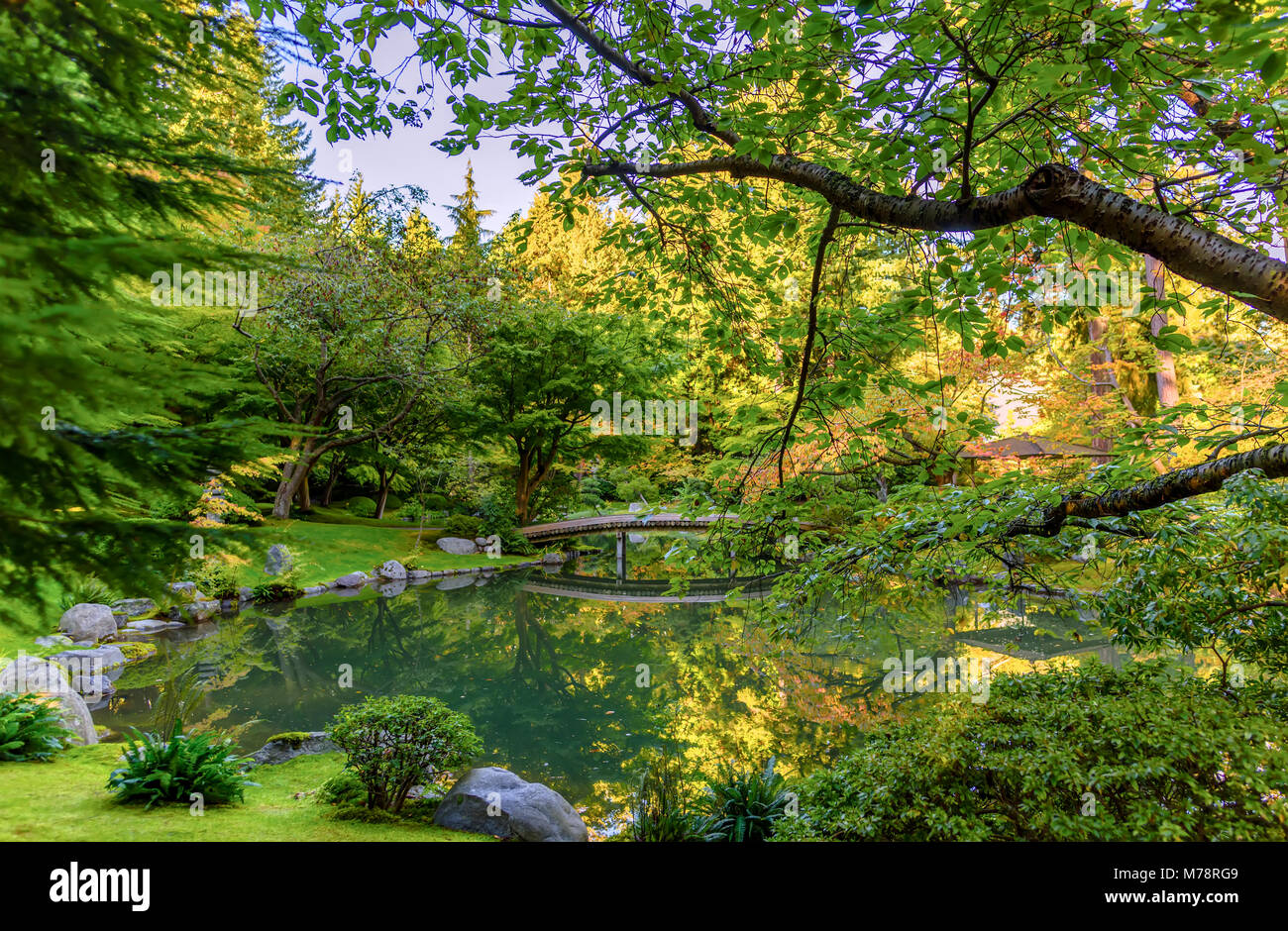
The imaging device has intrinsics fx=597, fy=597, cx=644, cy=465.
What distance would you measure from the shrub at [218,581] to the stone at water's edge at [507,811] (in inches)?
339

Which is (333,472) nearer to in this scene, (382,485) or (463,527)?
(382,485)

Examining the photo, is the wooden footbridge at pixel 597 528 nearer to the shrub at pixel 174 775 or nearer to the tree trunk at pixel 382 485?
the tree trunk at pixel 382 485

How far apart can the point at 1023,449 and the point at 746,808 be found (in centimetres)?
1123

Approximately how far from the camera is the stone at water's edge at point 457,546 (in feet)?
51.4

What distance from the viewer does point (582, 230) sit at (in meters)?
26.3

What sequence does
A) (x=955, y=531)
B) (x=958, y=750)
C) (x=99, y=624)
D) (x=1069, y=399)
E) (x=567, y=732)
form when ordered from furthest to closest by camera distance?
(x=1069, y=399) < (x=99, y=624) < (x=567, y=732) < (x=955, y=531) < (x=958, y=750)

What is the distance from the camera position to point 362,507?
63.5 feet

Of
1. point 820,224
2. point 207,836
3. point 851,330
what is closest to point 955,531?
point 851,330

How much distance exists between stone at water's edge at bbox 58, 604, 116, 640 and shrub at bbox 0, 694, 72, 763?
4735 millimetres

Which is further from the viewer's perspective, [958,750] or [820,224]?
[820,224]

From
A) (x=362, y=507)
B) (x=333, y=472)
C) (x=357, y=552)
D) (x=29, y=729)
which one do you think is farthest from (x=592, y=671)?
(x=362, y=507)

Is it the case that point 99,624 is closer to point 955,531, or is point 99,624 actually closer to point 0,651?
point 0,651

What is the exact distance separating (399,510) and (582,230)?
14.5 m

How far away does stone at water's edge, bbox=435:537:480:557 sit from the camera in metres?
15.7
